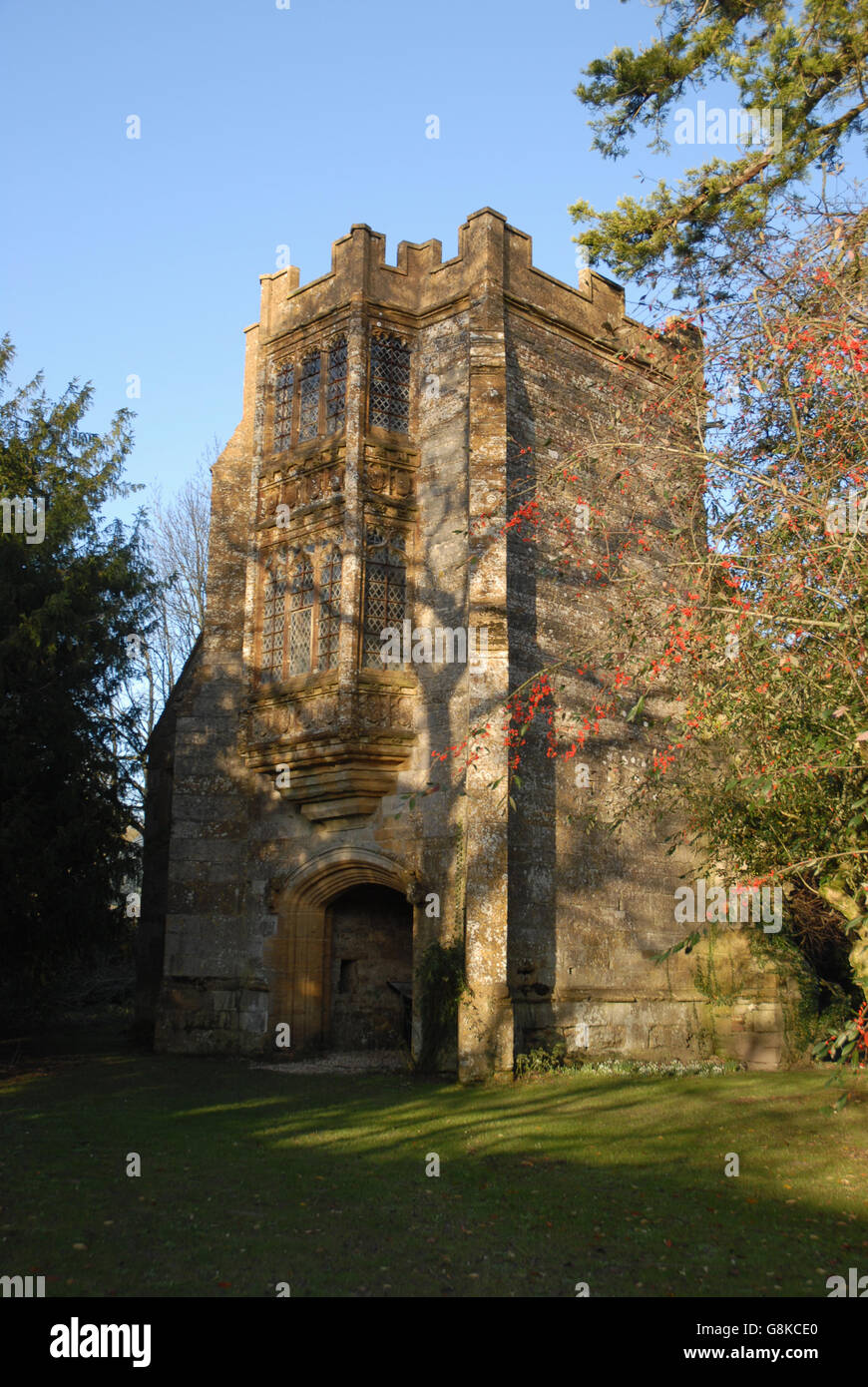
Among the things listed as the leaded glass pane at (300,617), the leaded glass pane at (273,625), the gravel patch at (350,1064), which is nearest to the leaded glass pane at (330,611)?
the leaded glass pane at (300,617)

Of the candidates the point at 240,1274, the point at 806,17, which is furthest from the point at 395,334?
the point at 240,1274

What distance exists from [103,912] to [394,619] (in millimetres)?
5483

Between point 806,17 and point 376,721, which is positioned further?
point 376,721

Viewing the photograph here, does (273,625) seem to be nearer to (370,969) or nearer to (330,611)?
(330,611)

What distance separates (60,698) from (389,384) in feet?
20.1

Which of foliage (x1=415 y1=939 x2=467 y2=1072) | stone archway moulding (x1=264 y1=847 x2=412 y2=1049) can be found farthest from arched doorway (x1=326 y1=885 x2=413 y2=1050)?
foliage (x1=415 y1=939 x2=467 y2=1072)

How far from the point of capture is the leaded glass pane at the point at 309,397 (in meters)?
15.4

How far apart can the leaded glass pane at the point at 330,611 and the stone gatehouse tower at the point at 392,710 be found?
4cm

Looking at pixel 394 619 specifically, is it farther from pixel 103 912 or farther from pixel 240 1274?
pixel 240 1274

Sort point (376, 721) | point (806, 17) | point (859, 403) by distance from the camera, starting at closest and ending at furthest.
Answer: point (859, 403), point (806, 17), point (376, 721)

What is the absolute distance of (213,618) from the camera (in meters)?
15.8

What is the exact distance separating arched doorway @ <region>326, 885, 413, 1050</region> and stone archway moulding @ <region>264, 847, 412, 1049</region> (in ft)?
1.56

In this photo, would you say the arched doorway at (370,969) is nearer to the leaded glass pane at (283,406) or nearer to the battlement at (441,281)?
the leaded glass pane at (283,406)

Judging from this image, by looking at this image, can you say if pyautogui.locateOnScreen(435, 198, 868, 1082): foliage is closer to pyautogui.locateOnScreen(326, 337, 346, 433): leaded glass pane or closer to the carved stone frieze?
the carved stone frieze
